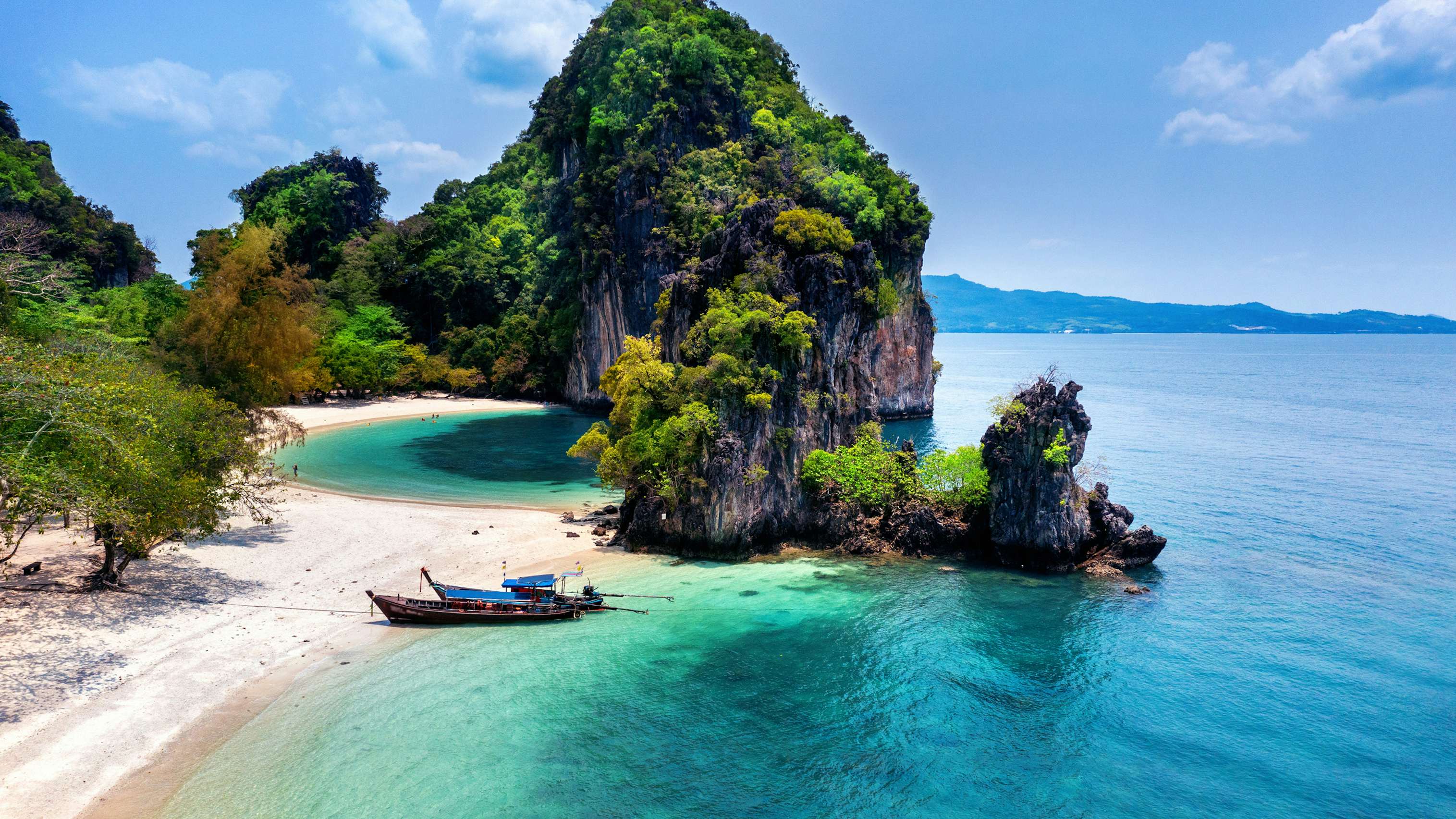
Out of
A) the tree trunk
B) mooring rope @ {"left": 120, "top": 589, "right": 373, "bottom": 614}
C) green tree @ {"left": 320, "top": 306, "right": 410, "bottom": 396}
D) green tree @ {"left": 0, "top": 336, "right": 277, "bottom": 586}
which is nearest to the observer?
green tree @ {"left": 0, "top": 336, "right": 277, "bottom": 586}

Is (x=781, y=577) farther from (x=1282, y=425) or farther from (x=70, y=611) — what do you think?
(x=1282, y=425)

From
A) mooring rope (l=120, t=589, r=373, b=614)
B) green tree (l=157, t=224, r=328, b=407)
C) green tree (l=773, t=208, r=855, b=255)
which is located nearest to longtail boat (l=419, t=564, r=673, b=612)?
mooring rope (l=120, t=589, r=373, b=614)

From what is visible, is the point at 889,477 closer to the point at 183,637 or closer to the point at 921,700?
the point at 921,700

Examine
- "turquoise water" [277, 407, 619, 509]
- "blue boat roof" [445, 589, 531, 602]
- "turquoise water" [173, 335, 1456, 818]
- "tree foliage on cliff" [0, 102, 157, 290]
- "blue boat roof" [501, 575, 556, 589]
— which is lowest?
"turquoise water" [173, 335, 1456, 818]

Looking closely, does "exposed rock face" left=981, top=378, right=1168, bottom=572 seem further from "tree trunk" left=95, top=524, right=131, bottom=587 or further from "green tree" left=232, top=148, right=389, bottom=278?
"green tree" left=232, top=148, right=389, bottom=278

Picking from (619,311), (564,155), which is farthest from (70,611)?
(564,155)
